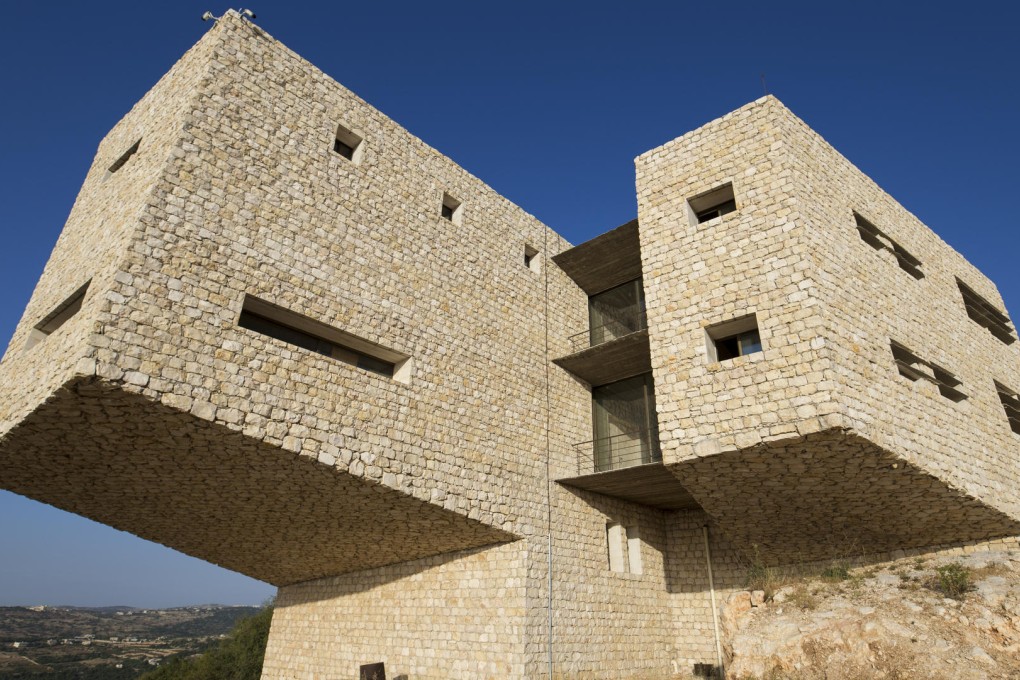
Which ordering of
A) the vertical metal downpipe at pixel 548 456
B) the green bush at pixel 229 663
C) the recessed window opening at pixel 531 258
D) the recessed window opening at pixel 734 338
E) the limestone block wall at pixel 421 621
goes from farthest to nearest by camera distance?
the green bush at pixel 229 663
the recessed window opening at pixel 531 258
the vertical metal downpipe at pixel 548 456
the limestone block wall at pixel 421 621
the recessed window opening at pixel 734 338

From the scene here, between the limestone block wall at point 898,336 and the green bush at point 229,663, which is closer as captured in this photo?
the limestone block wall at point 898,336

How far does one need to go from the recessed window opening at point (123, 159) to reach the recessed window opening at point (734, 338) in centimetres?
1154

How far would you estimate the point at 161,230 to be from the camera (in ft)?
29.2

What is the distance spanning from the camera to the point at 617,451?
14672 millimetres

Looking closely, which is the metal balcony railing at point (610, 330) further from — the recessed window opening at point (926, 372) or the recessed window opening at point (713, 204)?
the recessed window opening at point (926, 372)

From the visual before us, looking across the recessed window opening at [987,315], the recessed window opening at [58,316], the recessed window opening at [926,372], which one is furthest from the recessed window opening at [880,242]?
the recessed window opening at [58,316]

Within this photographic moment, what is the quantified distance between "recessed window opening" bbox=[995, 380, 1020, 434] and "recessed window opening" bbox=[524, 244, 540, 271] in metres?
11.4

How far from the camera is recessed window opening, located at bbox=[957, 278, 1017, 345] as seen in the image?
49.1 feet

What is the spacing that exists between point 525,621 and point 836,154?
11.5 m

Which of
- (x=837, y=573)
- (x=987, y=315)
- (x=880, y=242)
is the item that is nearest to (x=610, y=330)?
(x=880, y=242)

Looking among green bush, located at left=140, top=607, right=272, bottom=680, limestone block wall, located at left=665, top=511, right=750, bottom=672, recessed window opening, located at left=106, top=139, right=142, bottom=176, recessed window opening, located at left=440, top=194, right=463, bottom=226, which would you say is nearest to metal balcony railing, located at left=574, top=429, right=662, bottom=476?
limestone block wall, located at left=665, top=511, right=750, bottom=672

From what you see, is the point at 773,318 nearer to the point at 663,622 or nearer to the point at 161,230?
the point at 663,622

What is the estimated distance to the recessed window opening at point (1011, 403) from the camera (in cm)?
1386

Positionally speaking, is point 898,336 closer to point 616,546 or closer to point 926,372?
point 926,372
